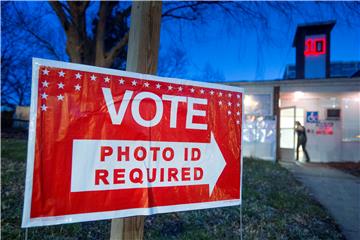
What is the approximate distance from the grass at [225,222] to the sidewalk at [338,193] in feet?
0.69

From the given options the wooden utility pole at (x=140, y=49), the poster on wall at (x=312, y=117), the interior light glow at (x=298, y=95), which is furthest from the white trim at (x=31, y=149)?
the poster on wall at (x=312, y=117)

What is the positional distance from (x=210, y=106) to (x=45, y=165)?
1335mm

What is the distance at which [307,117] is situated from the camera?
42.8 feet

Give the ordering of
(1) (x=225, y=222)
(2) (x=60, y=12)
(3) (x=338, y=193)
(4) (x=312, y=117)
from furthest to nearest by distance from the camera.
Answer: (4) (x=312, y=117)
(2) (x=60, y=12)
(3) (x=338, y=193)
(1) (x=225, y=222)

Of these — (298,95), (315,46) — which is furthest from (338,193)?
(315,46)

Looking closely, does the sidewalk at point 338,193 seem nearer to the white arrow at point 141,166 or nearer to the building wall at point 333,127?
the white arrow at point 141,166

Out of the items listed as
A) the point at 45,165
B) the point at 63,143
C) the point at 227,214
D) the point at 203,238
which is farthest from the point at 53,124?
the point at 227,214

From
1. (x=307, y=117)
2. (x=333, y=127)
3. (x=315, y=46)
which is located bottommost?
(x=333, y=127)

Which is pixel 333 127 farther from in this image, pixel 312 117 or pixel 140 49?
pixel 140 49

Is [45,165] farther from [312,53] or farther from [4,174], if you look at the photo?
[312,53]

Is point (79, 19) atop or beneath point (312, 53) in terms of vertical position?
beneath

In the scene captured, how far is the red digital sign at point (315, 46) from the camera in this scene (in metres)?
16.4

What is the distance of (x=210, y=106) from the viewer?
2.37 meters

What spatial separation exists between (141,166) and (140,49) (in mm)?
928
